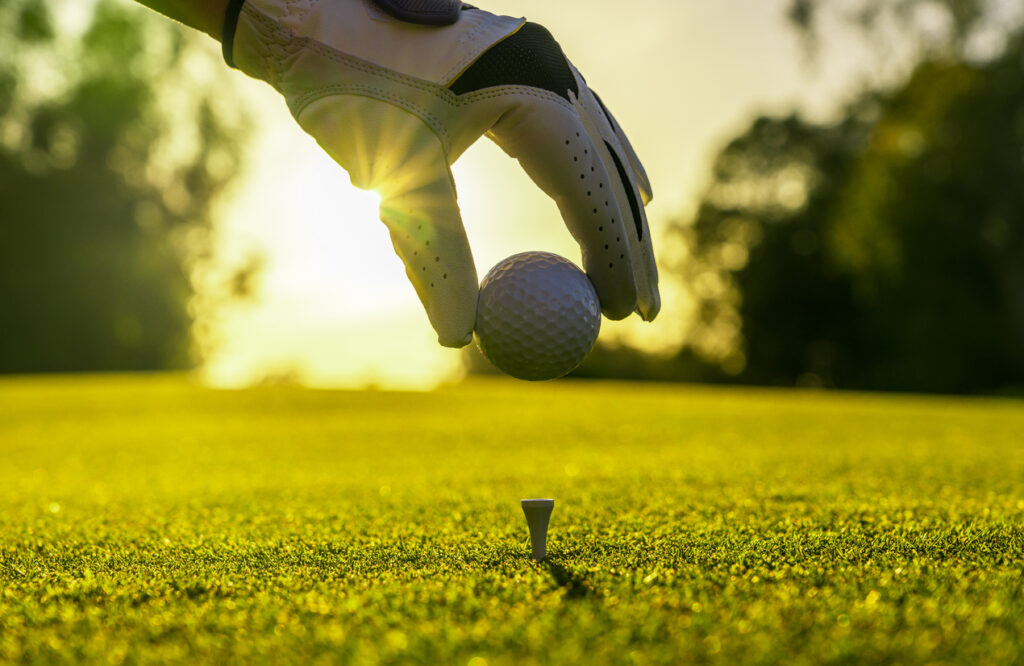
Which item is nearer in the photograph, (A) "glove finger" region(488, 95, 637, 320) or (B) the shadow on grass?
(B) the shadow on grass

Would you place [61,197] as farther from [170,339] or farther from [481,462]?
[481,462]

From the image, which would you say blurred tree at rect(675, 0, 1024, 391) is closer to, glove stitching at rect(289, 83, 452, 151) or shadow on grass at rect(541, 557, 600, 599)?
glove stitching at rect(289, 83, 452, 151)

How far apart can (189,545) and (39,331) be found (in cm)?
3145

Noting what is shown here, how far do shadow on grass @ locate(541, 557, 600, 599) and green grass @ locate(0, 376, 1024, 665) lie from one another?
11 mm

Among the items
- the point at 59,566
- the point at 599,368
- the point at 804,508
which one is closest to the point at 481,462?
the point at 804,508

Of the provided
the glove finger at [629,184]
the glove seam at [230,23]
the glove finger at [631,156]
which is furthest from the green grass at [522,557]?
the glove seam at [230,23]

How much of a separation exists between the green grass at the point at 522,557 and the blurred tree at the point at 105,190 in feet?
86.8

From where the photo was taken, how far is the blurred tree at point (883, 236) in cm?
2567

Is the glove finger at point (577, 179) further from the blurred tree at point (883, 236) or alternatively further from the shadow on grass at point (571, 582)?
the blurred tree at point (883, 236)

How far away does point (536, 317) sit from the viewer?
9.50 feet

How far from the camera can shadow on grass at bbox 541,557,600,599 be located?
186cm

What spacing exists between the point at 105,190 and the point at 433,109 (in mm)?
31663

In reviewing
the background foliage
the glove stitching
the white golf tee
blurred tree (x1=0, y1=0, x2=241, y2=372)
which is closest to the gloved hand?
the glove stitching

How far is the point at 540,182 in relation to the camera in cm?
312
